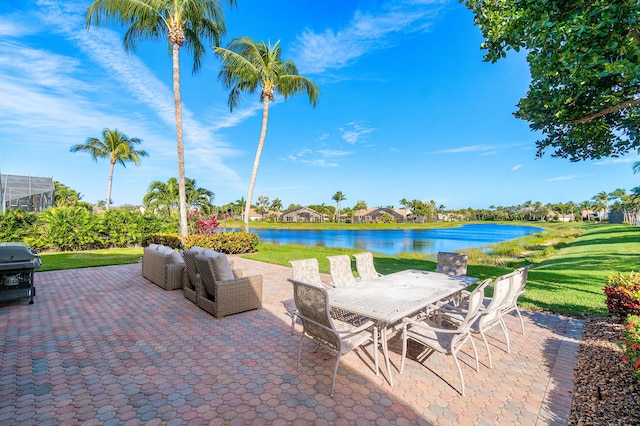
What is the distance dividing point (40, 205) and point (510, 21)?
3106cm

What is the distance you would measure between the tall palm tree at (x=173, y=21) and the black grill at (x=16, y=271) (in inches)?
251

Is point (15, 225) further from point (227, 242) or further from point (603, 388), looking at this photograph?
point (603, 388)

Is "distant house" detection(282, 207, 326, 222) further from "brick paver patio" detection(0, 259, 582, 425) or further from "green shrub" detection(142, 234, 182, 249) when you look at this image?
"brick paver patio" detection(0, 259, 582, 425)

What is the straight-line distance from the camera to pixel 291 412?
234 cm

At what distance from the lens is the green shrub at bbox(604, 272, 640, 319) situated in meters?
4.11

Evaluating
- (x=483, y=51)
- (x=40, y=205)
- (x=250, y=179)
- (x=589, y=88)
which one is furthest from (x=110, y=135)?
(x=589, y=88)

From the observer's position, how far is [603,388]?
2.63 m

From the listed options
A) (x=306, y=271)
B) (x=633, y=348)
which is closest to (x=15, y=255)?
(x=306, y=271)

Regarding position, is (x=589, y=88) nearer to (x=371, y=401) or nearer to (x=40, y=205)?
(x=371, y=401)

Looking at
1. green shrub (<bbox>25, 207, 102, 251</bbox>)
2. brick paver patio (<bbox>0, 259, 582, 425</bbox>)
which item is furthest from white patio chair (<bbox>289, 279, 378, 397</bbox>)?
green shrub (<bbox>25, 207, 102, 251</bbox>)


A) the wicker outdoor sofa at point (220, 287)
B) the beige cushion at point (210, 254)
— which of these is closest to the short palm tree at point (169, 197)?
the wicker outdoor sofa at point (220, 287)

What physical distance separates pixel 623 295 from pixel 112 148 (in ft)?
107

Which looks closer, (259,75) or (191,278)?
(191,278)

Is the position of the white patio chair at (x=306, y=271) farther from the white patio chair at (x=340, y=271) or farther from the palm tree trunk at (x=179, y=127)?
the palm tree trunk at (x=179, y=127)
